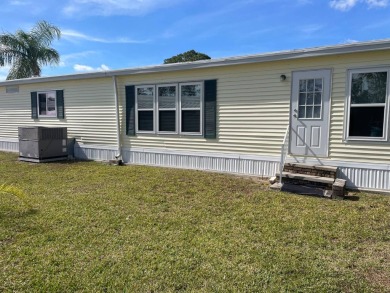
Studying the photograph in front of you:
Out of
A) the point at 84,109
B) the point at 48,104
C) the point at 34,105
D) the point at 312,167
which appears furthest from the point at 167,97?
the point at 34,105

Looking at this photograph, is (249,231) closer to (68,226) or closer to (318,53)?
(68,226)

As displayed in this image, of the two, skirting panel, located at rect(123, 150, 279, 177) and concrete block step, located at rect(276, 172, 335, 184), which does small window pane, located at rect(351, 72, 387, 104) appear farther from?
skirting panel, located at rect(123, 150, 279, 177)

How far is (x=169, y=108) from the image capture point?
8.37 meters

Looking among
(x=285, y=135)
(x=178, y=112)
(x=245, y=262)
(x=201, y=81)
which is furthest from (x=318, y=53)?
(x=245, y=262)

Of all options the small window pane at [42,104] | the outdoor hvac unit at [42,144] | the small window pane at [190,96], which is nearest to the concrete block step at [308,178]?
the small window pane at [190,96]

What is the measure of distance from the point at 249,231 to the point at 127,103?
20.2ft

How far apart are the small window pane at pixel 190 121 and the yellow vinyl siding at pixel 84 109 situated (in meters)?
2.46

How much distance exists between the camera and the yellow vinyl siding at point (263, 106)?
597 cm

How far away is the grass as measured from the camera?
280cm

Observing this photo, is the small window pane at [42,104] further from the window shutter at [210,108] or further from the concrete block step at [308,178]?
the concrete block step at [308,178]

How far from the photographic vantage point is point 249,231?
3.95 metres

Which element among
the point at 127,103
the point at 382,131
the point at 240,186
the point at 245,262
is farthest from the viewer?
the point at 127,103

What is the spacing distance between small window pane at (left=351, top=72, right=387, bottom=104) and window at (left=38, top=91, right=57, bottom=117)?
918 centimetres

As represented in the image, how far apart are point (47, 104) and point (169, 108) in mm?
5137
